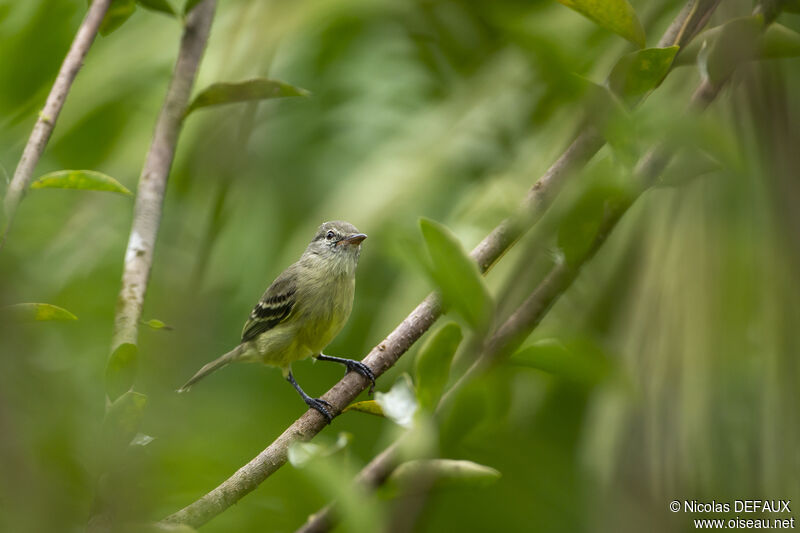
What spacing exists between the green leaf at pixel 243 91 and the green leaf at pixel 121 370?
1.58 feet

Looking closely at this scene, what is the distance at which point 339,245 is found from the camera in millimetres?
2633

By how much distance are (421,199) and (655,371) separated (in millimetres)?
1000

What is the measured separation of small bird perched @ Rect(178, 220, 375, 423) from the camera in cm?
246

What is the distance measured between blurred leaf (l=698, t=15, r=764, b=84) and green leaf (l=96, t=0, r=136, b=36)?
881 mm

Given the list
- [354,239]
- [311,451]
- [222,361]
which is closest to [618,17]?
[311,451]

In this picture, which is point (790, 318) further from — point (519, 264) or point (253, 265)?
point (253, 265)

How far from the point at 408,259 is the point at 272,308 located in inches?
86.1

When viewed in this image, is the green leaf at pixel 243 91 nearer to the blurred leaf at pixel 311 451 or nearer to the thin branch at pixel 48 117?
the thin branch at pixel 48 117

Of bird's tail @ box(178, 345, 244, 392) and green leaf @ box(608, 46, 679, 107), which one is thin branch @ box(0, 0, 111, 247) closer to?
green leaf @ box(608, 46, 679, 107)

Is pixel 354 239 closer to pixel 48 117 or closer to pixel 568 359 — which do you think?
pixel 48 117

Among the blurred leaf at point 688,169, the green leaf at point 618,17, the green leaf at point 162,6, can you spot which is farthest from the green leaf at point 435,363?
the green leaf at point 162,6

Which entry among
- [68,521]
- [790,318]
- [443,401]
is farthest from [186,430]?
[790,318]

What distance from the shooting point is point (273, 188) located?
305cm

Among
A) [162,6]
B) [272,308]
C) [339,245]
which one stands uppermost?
[162,6]
